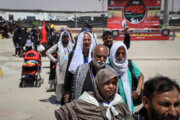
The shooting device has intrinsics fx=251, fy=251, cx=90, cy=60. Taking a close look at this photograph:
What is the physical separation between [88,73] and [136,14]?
21961mm

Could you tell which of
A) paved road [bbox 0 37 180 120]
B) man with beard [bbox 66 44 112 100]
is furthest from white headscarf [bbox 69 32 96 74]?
paved road [bbox 0 37 180 120]

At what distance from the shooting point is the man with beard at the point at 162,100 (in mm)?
1363

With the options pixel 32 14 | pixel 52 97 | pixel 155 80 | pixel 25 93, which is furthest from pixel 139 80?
pixel 32 14

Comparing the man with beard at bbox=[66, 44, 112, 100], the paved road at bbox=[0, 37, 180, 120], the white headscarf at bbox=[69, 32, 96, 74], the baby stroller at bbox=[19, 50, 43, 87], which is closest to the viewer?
the man with beard at bbox=[66, 44, 112, 100]

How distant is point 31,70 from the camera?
716 centimetres

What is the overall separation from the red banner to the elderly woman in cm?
2182

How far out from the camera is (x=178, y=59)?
11.9m

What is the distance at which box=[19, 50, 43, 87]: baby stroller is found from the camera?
23.1ft

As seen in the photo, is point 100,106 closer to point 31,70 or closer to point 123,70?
point 123,70

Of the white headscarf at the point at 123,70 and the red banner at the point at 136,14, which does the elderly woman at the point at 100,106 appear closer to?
the white headscarf at the point at 123,70

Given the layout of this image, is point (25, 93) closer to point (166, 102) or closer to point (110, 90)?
point (110, 90)

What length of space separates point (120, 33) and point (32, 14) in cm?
3559

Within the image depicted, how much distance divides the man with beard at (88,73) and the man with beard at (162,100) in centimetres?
134

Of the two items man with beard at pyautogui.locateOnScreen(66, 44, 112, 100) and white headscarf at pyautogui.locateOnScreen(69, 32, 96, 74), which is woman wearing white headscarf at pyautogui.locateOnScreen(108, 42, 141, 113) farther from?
white headscarf at pyautogui.locateOnScreen(69, 32, 96, 74)
